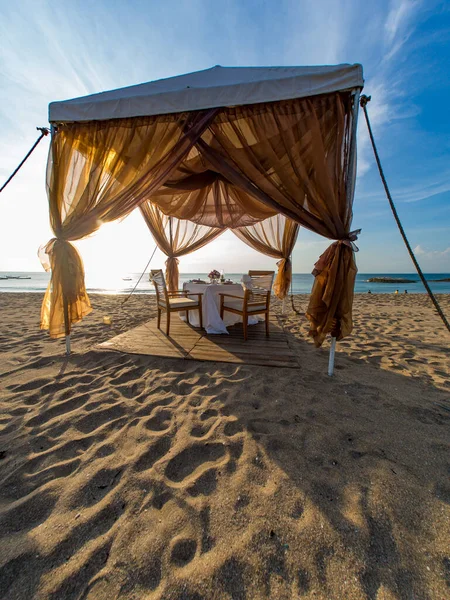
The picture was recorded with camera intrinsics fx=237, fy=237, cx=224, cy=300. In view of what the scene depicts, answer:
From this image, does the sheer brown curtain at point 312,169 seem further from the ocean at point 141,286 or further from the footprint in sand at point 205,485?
the ocean at point 141,286

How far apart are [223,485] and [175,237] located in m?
5.10

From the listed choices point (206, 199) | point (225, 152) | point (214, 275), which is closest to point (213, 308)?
point (214, 275)

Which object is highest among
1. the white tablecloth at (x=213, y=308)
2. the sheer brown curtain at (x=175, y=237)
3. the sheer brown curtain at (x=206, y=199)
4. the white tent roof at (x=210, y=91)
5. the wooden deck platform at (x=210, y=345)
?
the white tent roof at (x=210, y=91)

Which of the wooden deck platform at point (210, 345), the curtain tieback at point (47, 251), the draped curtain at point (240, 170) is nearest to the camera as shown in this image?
the draped curtain at point (240, 170)

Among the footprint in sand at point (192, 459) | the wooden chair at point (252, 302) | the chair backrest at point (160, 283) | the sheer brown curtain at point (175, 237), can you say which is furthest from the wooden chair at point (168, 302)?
the footprint in sand at point (192, 459)

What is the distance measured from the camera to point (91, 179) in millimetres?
2520

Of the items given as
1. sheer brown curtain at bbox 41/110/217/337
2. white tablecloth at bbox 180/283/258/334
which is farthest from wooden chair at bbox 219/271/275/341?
sheer brown curtain at bbox 41/110/217/337

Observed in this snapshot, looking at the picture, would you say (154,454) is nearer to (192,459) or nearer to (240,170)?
(192,459)

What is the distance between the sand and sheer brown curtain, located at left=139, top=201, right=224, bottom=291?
354 cm

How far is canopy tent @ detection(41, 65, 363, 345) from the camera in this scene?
6.97 ft

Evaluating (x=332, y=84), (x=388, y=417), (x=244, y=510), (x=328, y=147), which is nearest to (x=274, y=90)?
(x=332, y=84)

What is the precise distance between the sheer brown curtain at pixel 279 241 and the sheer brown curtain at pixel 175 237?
0.90 meters

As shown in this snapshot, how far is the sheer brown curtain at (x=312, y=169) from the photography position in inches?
83.6

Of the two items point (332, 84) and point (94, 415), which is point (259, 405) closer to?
point (94, 415)
